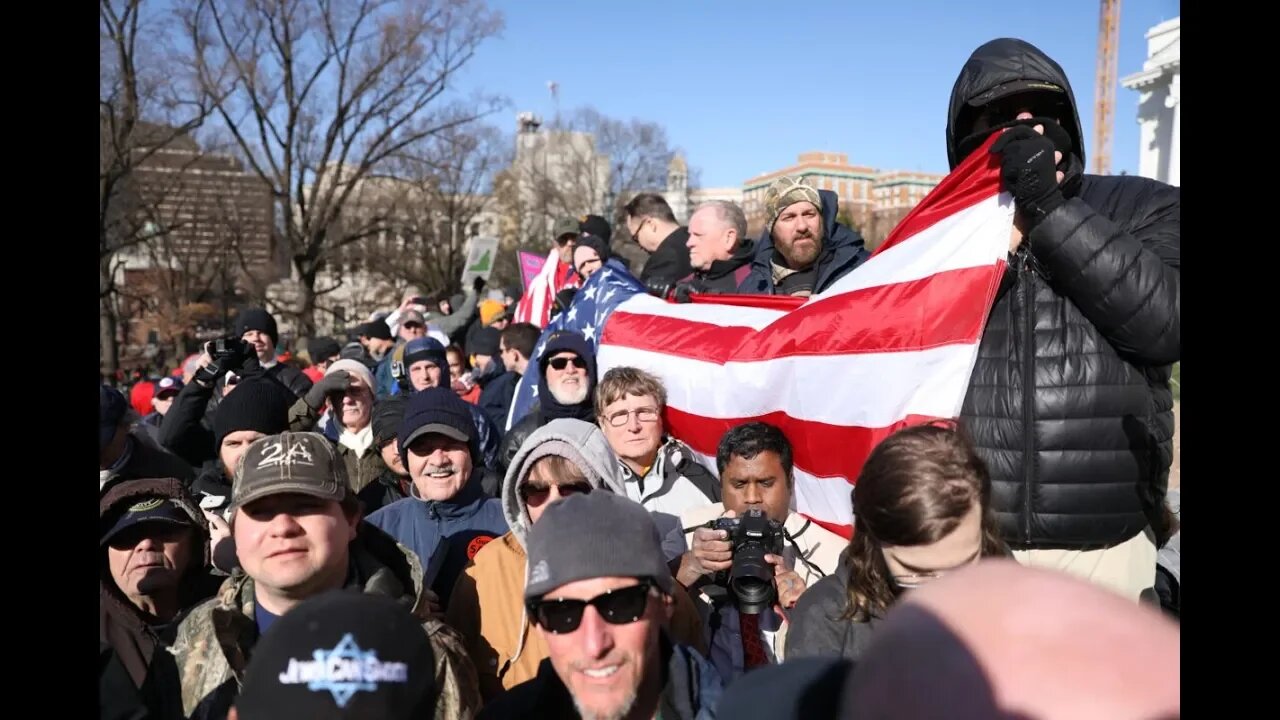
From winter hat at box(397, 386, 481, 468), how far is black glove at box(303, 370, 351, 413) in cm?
156

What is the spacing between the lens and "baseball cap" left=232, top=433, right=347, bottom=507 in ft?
8.08

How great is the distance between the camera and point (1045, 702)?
35.2 inches

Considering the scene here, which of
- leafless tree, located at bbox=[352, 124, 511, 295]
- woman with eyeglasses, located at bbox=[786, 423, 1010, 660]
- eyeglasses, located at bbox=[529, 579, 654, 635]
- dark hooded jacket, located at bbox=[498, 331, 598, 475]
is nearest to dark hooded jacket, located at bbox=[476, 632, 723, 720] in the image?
eyeglasses, located at bbox=[529, 579, 654, 635]

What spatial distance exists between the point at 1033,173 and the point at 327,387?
3.91 meters

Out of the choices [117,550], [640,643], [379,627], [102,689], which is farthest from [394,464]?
[379,627]

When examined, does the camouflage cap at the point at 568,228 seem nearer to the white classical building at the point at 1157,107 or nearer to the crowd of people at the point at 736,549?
the crowd of people at the point at 736,549

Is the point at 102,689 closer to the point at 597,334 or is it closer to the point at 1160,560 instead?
the point at 1160,560

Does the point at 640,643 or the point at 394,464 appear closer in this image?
the point at 640,643

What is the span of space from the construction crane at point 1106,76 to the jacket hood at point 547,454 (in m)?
77.2

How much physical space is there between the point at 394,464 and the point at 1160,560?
3.20 metres

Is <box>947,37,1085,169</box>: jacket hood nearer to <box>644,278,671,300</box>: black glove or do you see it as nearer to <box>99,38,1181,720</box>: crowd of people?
<box>99,38,1181,720</box>: crowd of people

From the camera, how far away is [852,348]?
384 cm

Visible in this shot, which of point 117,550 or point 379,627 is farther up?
point 379,627
